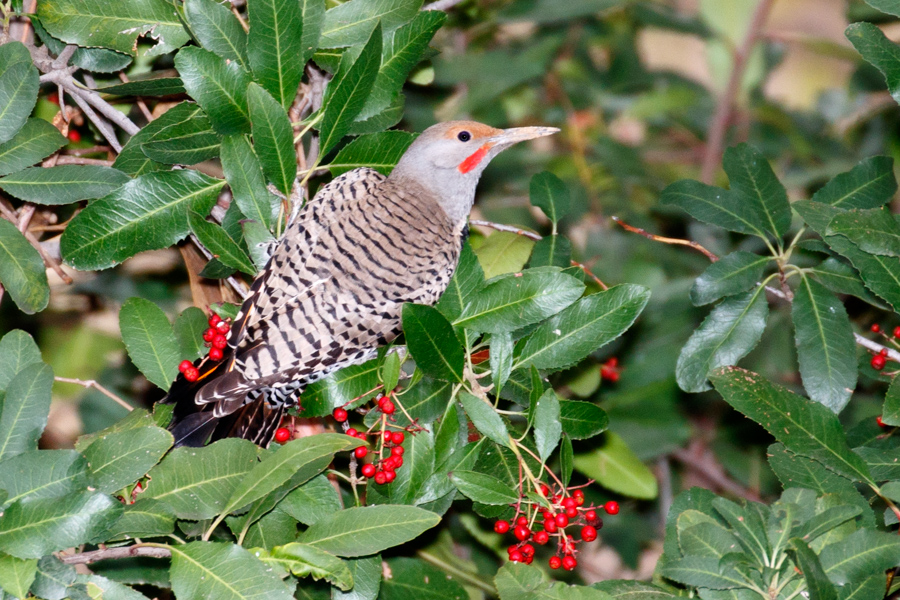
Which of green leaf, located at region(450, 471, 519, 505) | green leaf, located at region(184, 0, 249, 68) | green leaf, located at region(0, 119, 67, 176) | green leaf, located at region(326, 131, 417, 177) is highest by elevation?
green leaf, located at region(184, 0, 249, 68)

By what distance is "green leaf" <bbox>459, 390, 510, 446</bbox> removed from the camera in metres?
2.08

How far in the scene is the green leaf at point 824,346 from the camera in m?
2.28

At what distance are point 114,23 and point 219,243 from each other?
2.08 feet

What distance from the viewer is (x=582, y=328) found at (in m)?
2.24

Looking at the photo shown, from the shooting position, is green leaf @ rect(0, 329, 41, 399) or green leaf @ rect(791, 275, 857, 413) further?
green leaf @ rect(791, 275, 857, 413)

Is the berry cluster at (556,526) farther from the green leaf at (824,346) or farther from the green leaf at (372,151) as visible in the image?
the green leaf at (372,151)

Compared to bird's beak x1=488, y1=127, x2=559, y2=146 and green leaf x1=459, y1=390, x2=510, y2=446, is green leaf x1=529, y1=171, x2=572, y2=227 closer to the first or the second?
bird's beak x1=488, y1=127, x2=559, y2=146

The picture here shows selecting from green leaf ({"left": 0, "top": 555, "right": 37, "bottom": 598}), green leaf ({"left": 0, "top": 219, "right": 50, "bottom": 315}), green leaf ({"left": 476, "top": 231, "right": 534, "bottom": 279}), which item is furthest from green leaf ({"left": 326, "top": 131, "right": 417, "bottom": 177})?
green leaf ({"left": 0, "top": 555, "right": 37, "bottom": 598})

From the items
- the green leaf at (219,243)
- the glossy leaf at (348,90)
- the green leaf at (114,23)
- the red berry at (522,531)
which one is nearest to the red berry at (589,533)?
the red berry at (522,531)

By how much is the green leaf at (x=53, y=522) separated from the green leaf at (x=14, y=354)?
0.36 m

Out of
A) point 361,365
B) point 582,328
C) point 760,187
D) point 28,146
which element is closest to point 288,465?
point 361,365

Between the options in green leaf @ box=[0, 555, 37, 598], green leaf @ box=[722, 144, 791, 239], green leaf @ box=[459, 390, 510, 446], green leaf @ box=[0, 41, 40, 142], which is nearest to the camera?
green leaf @ box=[0, 555, 37, 598]

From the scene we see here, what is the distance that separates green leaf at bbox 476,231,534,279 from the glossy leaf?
64 cm

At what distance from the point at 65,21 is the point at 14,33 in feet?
1.14
